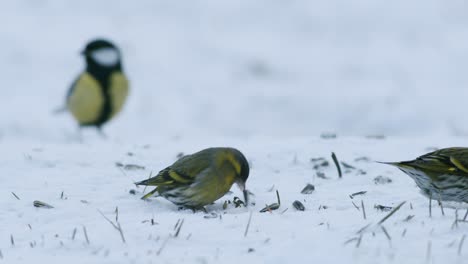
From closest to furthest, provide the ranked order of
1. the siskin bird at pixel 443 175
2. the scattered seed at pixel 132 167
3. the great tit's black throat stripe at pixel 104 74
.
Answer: the siskin bird at pixel 443 175 < the scattered seed at pixel 132 167 < the great tit's black throat stripe at pixel 104 74

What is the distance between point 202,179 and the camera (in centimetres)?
589

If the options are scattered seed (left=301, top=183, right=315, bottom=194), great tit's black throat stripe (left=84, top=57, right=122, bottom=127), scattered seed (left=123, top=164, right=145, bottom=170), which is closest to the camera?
scattered seed (left=301, top=183, right=315, bottom=194)

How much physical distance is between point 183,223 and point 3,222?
47.4 inches

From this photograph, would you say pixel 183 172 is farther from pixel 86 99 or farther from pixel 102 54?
pixel 86 99

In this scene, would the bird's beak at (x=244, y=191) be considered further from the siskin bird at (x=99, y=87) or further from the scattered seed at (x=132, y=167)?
the siskin bird at (x=99, y=87)

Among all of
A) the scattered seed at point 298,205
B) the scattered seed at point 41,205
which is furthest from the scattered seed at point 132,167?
the scattered seed at point 298,205

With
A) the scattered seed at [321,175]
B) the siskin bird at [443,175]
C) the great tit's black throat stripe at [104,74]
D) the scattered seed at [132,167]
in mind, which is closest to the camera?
the siskin bird at [443,175]

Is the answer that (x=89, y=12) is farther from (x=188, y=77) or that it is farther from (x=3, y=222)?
(x=3, y=222)

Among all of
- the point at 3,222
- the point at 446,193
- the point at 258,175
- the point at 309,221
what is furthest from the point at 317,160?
the point at 3,222

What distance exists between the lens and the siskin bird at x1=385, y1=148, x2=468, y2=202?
5820 mm

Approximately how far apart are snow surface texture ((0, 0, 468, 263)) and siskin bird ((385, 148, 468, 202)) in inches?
12.0

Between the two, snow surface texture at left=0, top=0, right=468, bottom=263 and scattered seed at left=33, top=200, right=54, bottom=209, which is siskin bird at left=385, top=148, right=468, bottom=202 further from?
scattered seed at left=33, top=200, right=54, bottom=209

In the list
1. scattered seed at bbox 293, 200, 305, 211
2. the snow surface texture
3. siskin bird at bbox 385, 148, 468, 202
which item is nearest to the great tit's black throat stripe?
the snow surface texture

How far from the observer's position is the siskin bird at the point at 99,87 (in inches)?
456
